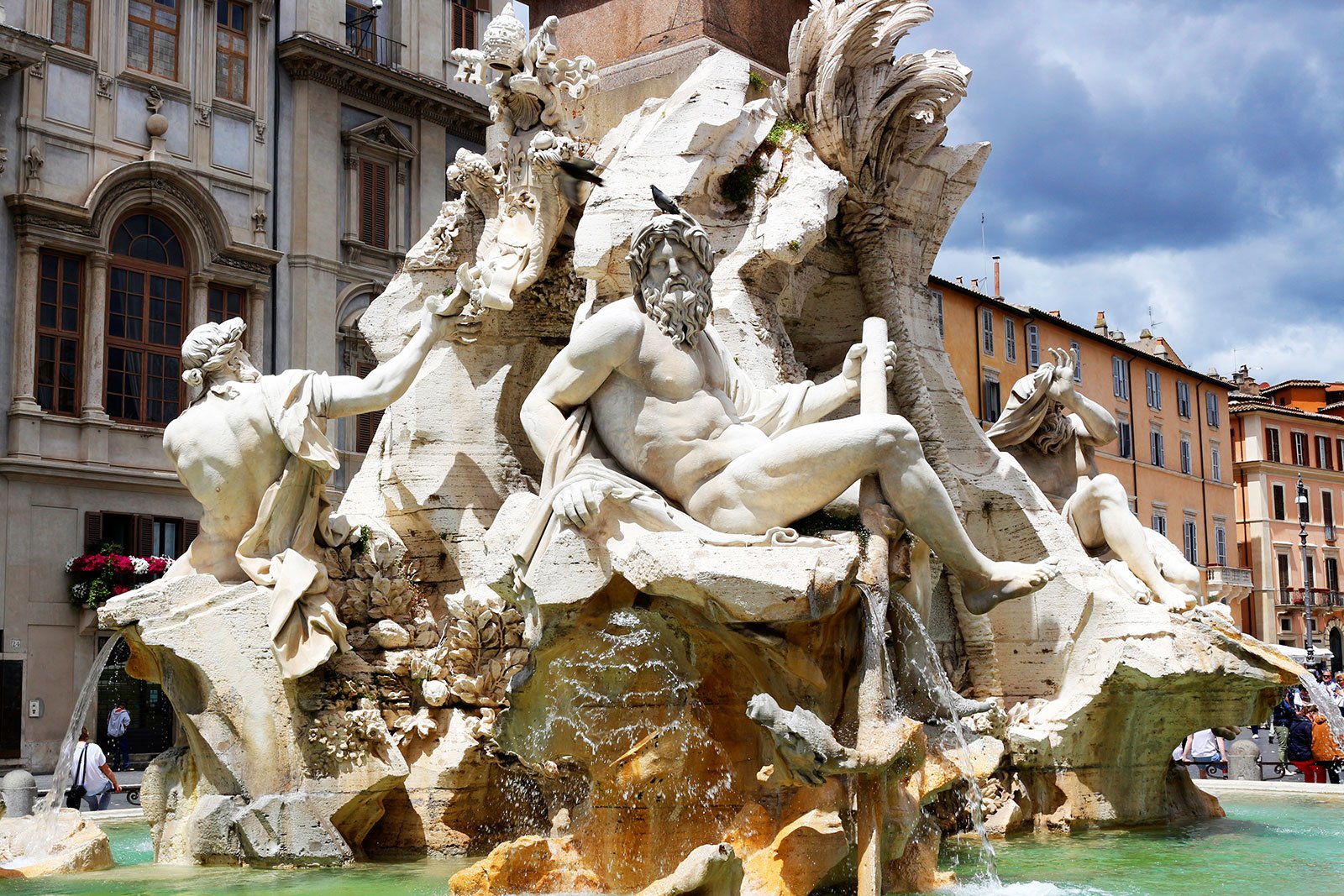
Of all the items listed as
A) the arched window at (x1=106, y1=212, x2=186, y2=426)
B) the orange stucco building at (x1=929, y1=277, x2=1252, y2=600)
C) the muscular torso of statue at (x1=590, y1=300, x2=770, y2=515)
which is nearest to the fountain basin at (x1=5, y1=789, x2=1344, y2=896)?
the muscular torso of statue at (x1=590, y1=300, x2=770, y2=515)

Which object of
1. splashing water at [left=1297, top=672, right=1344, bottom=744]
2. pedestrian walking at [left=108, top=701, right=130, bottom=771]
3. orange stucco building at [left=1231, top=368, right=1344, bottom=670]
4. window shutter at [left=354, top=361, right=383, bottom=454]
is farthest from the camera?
orange stucco building at [left=1231, top=368, right=1344, bottom=670]

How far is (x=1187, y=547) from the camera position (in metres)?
42.4

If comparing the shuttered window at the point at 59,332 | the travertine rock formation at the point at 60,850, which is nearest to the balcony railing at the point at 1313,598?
the shuttered window at the point at 59,332

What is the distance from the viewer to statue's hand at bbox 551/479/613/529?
631cm

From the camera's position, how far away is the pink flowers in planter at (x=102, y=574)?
2158 cm

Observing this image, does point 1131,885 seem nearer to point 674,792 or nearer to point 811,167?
point 674,792

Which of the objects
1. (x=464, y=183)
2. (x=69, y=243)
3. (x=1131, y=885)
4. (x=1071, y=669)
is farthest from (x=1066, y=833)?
(x=69, y=243)

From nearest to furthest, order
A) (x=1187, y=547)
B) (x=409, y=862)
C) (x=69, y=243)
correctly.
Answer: (x=409, y=862), (x=69, y=243), (x=1187, y=547)

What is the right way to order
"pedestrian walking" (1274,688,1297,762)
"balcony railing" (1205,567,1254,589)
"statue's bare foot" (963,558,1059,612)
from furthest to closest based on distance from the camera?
Result: "balcony railing" (1205,567,1254,589) < "pedestrian walking" (1274,688,1297,762) < "statue's bare foot" (963,558,1059,612)

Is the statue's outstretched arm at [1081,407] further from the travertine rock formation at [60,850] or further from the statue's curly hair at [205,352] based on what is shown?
the travertine rock formation at [60,850]

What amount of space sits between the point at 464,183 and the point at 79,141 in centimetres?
1569

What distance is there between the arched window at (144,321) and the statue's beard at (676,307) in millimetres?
18297

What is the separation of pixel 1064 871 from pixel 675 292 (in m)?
3.34

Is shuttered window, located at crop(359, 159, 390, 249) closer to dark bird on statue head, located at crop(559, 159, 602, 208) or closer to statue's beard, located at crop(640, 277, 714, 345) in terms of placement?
dark bird on statue head, located at crop(559, 159, 602, 208)
